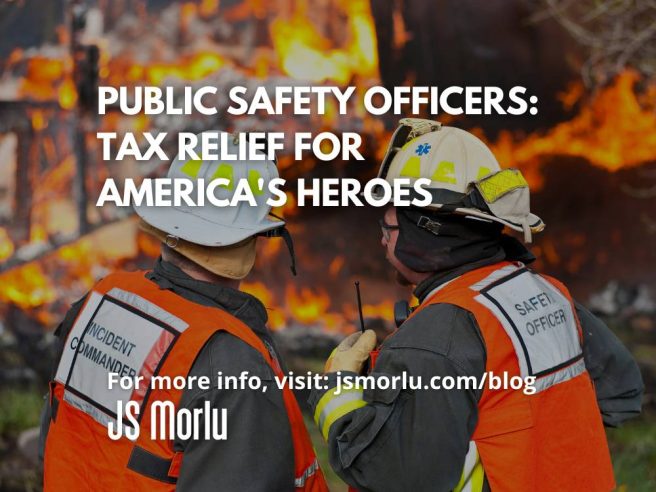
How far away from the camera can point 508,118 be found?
7840 mm

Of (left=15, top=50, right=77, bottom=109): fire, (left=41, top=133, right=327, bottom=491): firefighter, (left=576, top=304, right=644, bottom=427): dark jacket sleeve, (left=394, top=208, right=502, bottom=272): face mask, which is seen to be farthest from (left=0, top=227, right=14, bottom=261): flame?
(left=576, top=304, right=644, bottom=427): dark jacket sleeve

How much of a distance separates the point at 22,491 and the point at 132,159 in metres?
2.77

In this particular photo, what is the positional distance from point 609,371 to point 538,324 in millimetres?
589

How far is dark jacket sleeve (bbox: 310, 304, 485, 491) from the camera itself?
8.58 ft

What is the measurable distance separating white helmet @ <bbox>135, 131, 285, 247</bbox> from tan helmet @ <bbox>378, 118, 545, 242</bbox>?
0.49 m

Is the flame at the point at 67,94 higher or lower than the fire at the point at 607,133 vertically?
higher

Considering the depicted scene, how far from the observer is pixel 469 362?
8.82 feet

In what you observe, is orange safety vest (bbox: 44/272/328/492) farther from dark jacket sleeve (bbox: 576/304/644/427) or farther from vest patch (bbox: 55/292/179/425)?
dark jacket sleeve (bbox: 576/304/644/427)

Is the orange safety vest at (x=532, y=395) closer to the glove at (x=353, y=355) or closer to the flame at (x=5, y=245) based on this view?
the glove at (x=353, y=355)

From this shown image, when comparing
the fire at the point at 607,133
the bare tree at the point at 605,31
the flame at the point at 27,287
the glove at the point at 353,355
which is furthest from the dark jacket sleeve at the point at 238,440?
the fire at the point at 607,133

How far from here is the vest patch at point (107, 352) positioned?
104 inches

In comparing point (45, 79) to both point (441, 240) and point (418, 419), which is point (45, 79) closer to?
point (441, 240)

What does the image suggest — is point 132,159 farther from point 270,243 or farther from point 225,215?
point 225,215

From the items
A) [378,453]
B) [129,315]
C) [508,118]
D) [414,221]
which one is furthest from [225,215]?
[508,118]
